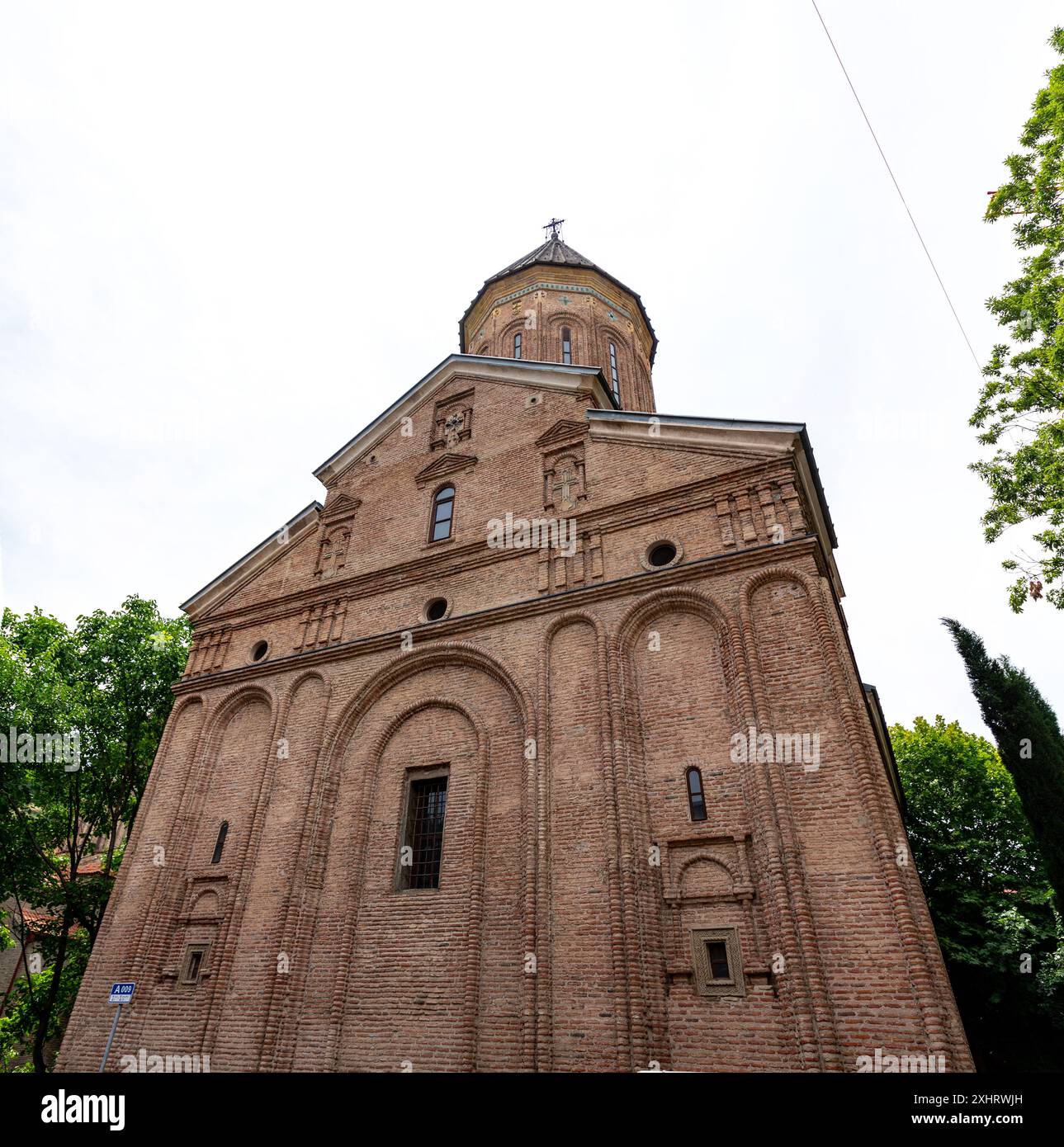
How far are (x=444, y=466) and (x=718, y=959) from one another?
11152 mm

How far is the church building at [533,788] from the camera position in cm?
859

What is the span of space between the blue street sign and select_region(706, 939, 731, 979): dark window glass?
942 centimetres

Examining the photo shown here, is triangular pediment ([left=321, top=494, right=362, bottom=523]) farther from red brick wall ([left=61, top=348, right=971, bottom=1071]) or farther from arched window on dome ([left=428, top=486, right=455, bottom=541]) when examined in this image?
arched window on dome ([left=428, top=486, right=455, bottom=541])

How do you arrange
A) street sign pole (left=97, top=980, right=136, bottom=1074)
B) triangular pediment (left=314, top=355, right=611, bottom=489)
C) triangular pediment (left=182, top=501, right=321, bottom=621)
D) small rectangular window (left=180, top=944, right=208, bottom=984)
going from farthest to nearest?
triangular pediment (left=182, top=501, right=321, bottom=621), triangular pediment (left=314, top=355, right=611, bottom=489), small rectangular window (left=180, top=944, right=208, bottom=984), street sign pole (left=97, top=980, right=136, bottom=1074)

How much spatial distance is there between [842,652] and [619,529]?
14.3 feet

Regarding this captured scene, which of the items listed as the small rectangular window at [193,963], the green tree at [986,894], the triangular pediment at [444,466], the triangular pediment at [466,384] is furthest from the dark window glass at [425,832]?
the green tree at [986,894]

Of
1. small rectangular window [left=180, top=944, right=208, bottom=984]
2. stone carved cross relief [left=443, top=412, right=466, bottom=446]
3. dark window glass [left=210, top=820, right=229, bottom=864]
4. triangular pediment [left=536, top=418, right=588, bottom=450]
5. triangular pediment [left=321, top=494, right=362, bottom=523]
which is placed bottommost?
small rectangular window [left=180, top=944, right=208, bottom=984]

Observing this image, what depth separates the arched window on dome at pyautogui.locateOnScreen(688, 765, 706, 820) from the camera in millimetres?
9781

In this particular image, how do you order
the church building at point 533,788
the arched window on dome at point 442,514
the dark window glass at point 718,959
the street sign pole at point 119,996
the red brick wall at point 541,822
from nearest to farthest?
the red brick wall at point 541,822, the church building at point 533,788, the dark window glass at point 718,959, the street sign pole at point 119,996, the arched window on dome at point 442,514

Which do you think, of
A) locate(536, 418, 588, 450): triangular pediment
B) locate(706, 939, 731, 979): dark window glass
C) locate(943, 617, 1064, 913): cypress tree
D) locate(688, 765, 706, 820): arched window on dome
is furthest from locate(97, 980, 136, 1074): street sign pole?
locate(943, 617, 1064, 913): cypress tree

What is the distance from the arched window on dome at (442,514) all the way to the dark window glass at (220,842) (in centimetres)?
709

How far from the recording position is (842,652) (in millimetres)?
10211

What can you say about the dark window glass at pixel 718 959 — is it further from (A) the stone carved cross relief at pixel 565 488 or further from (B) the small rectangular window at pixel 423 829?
(A) the stone carved cross relief at pixel 565 488

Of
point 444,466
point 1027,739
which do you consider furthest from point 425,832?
point 1027,739
